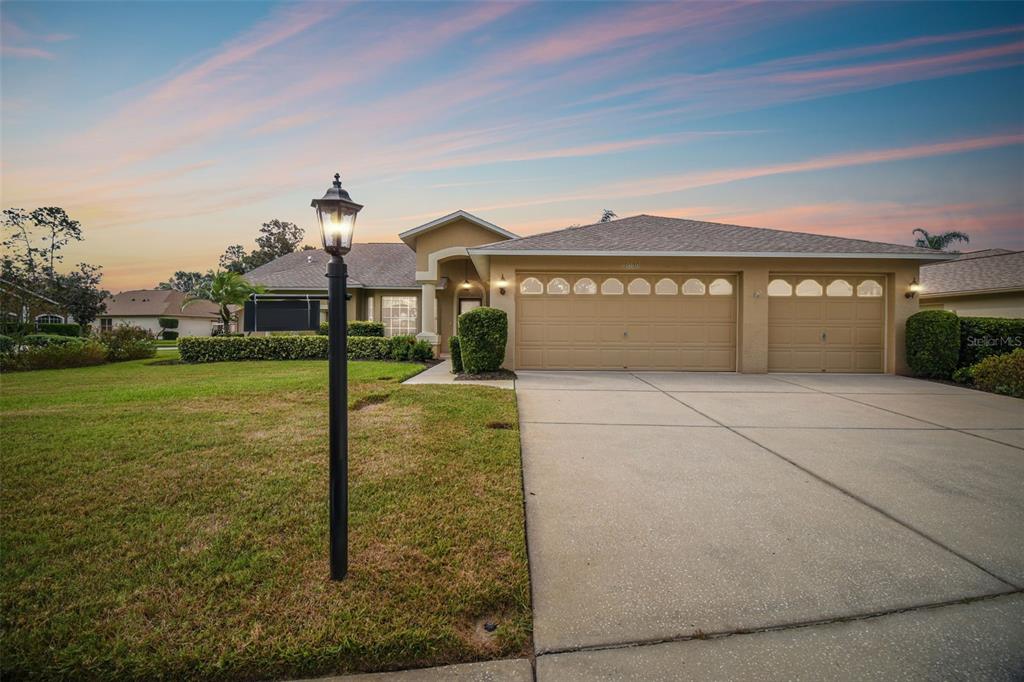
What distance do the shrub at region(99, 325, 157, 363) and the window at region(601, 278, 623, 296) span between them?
16.4 metres

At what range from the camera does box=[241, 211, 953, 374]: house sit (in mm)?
10148

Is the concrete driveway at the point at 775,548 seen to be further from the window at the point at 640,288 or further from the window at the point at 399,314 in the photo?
the window at the point at 399,314

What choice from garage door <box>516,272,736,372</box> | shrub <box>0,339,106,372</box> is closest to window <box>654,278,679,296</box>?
garage door <box>516,272,736,372</box>

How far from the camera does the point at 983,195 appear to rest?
13945 millimetres

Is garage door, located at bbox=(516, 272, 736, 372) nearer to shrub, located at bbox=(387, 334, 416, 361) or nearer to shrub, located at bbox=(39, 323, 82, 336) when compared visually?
shrub, located at bbox=(387, 334, 416, 361)

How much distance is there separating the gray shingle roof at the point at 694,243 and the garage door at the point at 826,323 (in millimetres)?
790

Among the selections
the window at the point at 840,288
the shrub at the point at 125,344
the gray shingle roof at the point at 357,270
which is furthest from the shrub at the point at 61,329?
the window at the point at 840,288

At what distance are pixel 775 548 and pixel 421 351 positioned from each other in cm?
1138

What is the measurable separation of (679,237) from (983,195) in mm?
12372

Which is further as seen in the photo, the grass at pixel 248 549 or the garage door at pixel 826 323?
the garage door at pixel 826 323

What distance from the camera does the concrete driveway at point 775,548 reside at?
177 centimetres

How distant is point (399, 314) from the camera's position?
18047 mm

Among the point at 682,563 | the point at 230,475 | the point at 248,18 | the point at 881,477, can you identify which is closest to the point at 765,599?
the point at 682,563

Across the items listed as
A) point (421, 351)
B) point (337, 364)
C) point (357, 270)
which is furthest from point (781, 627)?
point (357, 270)
